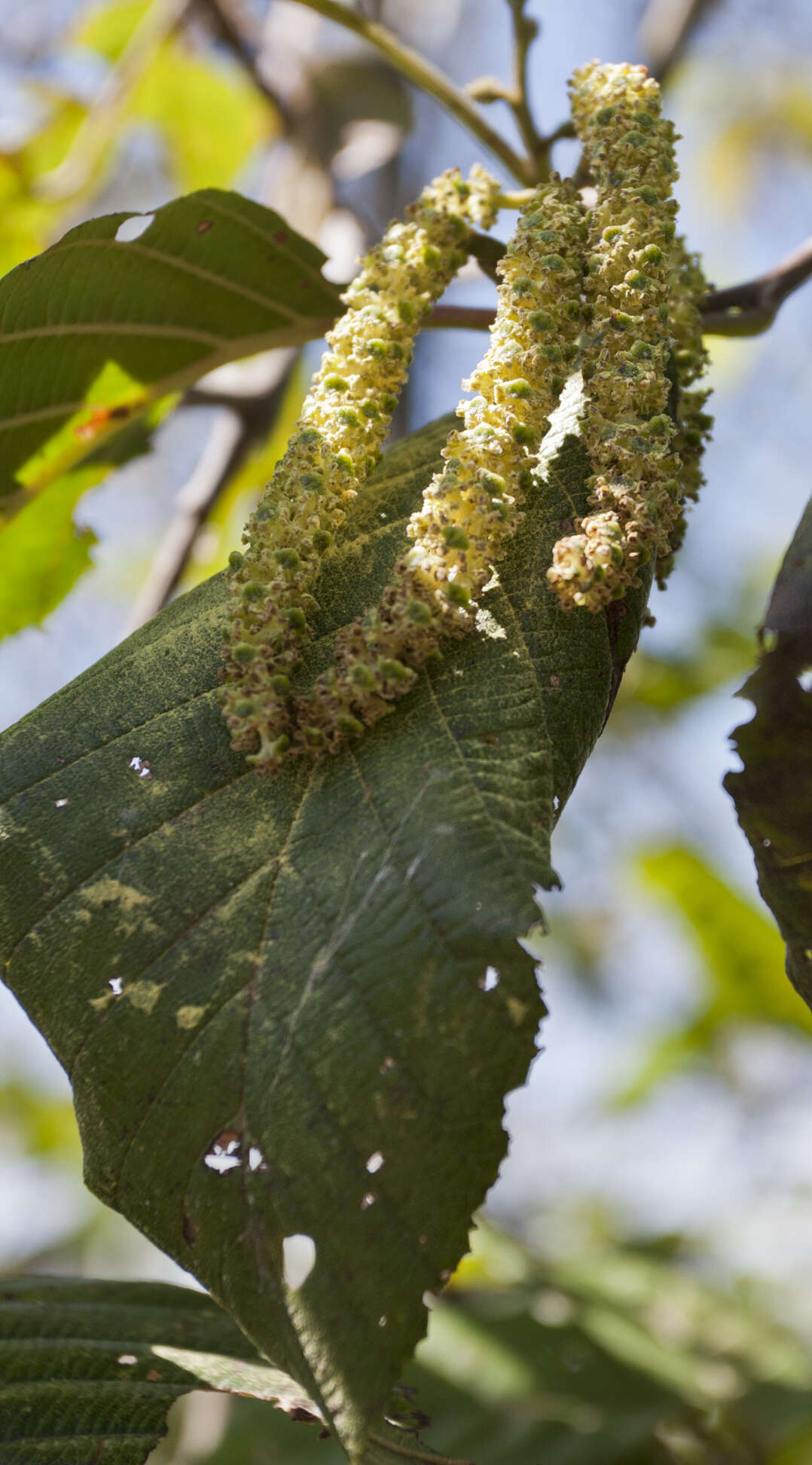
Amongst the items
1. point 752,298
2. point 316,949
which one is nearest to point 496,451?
point 316,949

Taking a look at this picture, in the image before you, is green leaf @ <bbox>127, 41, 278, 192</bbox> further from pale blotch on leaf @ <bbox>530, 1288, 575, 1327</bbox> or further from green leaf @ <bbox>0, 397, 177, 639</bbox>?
pale blotch on leaf @ <bbox>530, 1288, 575, 1327</bbox>

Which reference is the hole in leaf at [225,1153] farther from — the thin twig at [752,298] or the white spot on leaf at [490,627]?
the thin twig at [752,298]

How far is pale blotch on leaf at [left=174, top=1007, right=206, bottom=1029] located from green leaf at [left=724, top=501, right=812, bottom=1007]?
43cm

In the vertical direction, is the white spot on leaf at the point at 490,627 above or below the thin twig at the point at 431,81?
below

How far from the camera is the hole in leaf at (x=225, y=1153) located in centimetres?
71

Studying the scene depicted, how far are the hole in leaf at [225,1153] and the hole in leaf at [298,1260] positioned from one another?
2.2 inches

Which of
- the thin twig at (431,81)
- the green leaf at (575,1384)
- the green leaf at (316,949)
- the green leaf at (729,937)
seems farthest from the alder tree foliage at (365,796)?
the green leaf at (729,937)

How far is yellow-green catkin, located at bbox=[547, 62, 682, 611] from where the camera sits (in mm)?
802

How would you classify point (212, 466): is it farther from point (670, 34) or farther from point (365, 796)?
point (670, 34)

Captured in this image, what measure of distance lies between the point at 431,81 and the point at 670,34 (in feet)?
5.16

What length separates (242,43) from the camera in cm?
266

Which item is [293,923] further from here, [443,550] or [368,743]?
[443,550]

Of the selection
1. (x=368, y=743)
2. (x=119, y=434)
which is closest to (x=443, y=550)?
(x=368, y=743)

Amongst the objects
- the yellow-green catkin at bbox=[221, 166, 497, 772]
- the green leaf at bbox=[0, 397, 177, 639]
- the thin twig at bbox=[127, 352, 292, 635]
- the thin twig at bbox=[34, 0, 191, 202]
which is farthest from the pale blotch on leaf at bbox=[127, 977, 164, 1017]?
the thin twig at bbox=[34, 0, 191, 202]
